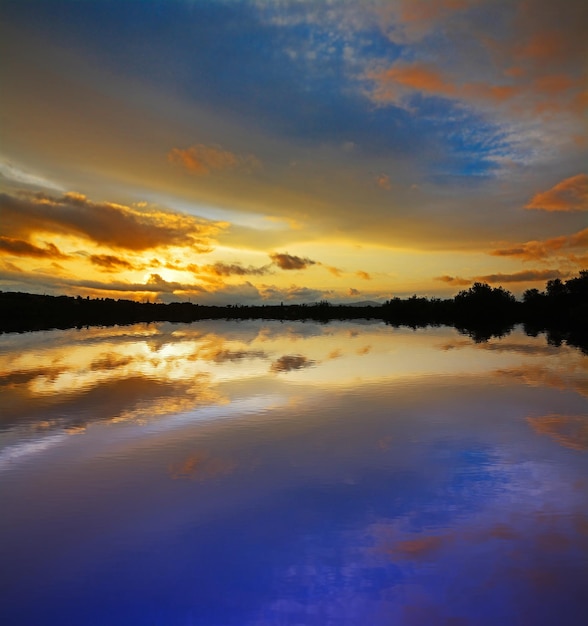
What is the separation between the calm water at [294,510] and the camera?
6.91 m

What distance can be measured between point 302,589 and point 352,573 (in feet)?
2.79

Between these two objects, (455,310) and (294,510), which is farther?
(455,310)

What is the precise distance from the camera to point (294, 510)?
9680 mm

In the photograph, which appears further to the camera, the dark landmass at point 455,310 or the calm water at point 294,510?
the dark landmass at point 455,310

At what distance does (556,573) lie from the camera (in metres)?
7.49

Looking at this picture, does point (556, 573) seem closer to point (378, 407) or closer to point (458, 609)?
point (458, 609)

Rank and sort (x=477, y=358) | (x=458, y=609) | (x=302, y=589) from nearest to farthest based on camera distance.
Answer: (x=458, y=609) → (x=302, y=589) → (x=477, y=358)

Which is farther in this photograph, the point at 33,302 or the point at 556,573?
the point at 33,302

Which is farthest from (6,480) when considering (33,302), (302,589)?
(33,302)

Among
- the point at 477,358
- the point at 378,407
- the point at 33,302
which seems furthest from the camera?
the point at 33,302

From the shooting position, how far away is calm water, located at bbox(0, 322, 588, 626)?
6.91 meters

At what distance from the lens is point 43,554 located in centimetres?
823

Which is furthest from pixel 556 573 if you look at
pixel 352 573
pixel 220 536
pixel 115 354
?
pixel 115 354

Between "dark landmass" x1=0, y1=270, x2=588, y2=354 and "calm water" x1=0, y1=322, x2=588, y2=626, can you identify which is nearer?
"calm water" x1=0, y1=322, x2=588, y2=626
